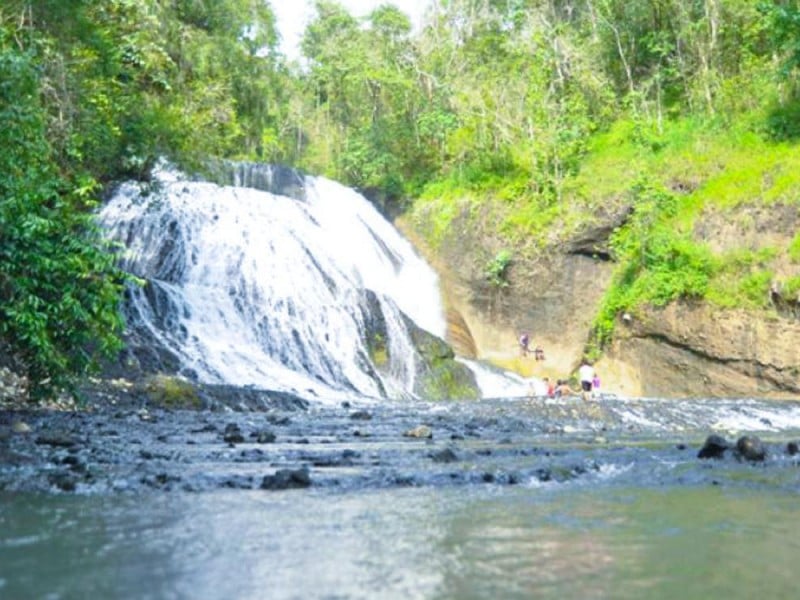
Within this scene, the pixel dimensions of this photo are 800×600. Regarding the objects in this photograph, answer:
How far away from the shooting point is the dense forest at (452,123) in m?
11.6

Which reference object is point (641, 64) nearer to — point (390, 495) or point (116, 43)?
point (116, 43)

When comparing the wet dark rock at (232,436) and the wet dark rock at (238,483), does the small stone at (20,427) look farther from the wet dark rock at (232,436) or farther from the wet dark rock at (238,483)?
the wet dark rock at (238,483)

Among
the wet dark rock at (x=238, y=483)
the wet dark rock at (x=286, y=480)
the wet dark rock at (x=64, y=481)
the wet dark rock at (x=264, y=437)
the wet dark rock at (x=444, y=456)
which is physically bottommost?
Result: the wet dark rock at (x=264, y=437)

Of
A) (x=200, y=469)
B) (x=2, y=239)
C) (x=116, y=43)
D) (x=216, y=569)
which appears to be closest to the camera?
(x=216, y=569)

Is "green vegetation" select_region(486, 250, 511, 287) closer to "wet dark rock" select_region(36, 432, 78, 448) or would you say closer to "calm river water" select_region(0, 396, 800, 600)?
"wet dark rock" select_region(36, 432, 78, 448)

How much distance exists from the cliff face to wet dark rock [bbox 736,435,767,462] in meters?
13.3

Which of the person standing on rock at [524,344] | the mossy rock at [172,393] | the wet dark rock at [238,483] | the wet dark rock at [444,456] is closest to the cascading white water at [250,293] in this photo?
the mossy rock at [172,393]

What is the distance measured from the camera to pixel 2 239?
1102 centimetres

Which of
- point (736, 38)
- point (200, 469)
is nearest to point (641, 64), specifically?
point (736, 38)

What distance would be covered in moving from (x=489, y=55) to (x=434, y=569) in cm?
3624

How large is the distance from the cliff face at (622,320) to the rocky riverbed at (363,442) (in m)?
4.78

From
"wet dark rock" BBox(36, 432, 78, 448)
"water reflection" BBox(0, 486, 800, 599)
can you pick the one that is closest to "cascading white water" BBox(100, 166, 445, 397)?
"wet dark rock" BBox(36, 432, 78, 448)

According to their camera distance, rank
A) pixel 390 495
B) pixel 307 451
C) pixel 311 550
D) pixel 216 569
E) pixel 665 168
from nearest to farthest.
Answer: pixel 216 569 < pixel 311 550 < pixel 390 495 < pixel 307 451 < pixel 665 168

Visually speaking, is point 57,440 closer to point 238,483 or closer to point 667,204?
Result: point 238,483
